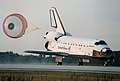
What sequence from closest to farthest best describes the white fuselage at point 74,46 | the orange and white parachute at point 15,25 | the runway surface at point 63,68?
the runway surface at point 63,68
the white fuselage at point 74,46
the orange and white parachute at point 15,25

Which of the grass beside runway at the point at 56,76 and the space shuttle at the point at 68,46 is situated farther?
the space shuttle at the point at 68,46

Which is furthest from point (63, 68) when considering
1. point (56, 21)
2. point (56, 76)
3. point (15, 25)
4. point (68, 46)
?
point (15, 25)

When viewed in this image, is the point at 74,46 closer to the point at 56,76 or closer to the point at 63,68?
the point at 63,68

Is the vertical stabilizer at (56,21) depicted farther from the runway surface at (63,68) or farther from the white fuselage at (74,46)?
the runway surface at (63,68)

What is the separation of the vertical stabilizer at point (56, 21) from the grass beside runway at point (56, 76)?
1271mm

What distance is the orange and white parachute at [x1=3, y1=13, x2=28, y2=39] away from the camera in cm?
989

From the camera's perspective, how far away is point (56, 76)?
8727 millimetres

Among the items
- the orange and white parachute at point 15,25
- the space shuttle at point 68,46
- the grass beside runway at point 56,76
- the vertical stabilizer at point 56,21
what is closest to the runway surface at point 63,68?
the space shuttle at point 68,46

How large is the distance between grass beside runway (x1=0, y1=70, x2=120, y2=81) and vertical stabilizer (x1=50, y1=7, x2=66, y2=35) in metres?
1.27

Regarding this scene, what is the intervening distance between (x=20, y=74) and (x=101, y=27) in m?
2.38

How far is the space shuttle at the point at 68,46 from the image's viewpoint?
9.41m

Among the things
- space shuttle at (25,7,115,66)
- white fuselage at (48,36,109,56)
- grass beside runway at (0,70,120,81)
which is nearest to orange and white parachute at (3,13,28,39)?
space shuttle at (25,7,115,66)

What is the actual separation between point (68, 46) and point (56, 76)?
1.34 metres

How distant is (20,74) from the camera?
29.3 feet
